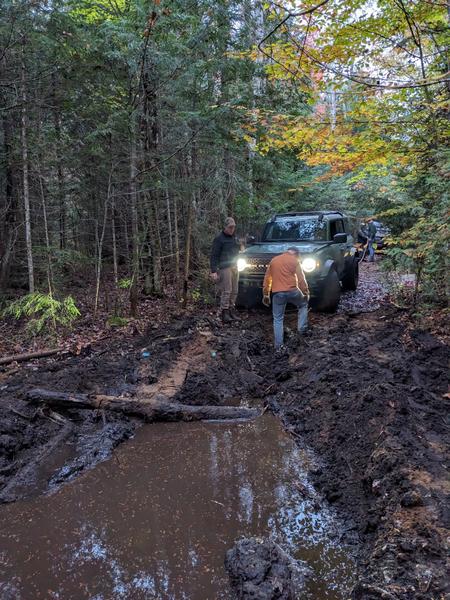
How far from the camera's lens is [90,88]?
922 centimetres

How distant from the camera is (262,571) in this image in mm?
2746

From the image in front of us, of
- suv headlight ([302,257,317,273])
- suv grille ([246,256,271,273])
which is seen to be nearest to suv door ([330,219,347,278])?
suv headlight ([302,257,317,273])

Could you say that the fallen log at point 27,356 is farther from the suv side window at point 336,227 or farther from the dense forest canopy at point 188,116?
the suv side window at point 336,227

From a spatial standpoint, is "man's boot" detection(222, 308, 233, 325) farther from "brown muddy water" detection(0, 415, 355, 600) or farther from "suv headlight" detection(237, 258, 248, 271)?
"brown muddy water" detection(0, 415, 355, 600)

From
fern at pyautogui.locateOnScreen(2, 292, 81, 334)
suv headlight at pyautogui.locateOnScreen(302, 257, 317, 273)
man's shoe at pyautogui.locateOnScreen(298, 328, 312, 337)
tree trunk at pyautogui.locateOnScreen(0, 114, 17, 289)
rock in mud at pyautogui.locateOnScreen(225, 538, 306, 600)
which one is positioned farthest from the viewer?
tree trunk at pyautogui.locateOnScreen(0, 114, 17, 289)

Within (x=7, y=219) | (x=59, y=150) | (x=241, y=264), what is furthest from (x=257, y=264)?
(x=7, y=219)

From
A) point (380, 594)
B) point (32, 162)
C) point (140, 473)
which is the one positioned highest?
point (32, 162)

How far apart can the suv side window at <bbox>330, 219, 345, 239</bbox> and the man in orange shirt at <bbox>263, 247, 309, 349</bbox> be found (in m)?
2.87

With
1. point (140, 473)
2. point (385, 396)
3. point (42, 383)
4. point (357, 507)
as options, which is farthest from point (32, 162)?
point (357, 507)

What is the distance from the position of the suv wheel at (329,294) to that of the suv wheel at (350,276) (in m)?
2.46

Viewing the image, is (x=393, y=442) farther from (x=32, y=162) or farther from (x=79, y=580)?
(x=32, y=162)

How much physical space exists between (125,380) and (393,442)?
3.87m

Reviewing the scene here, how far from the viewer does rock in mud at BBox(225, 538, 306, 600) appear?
2625 mm

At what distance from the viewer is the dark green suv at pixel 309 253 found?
8.78 m
